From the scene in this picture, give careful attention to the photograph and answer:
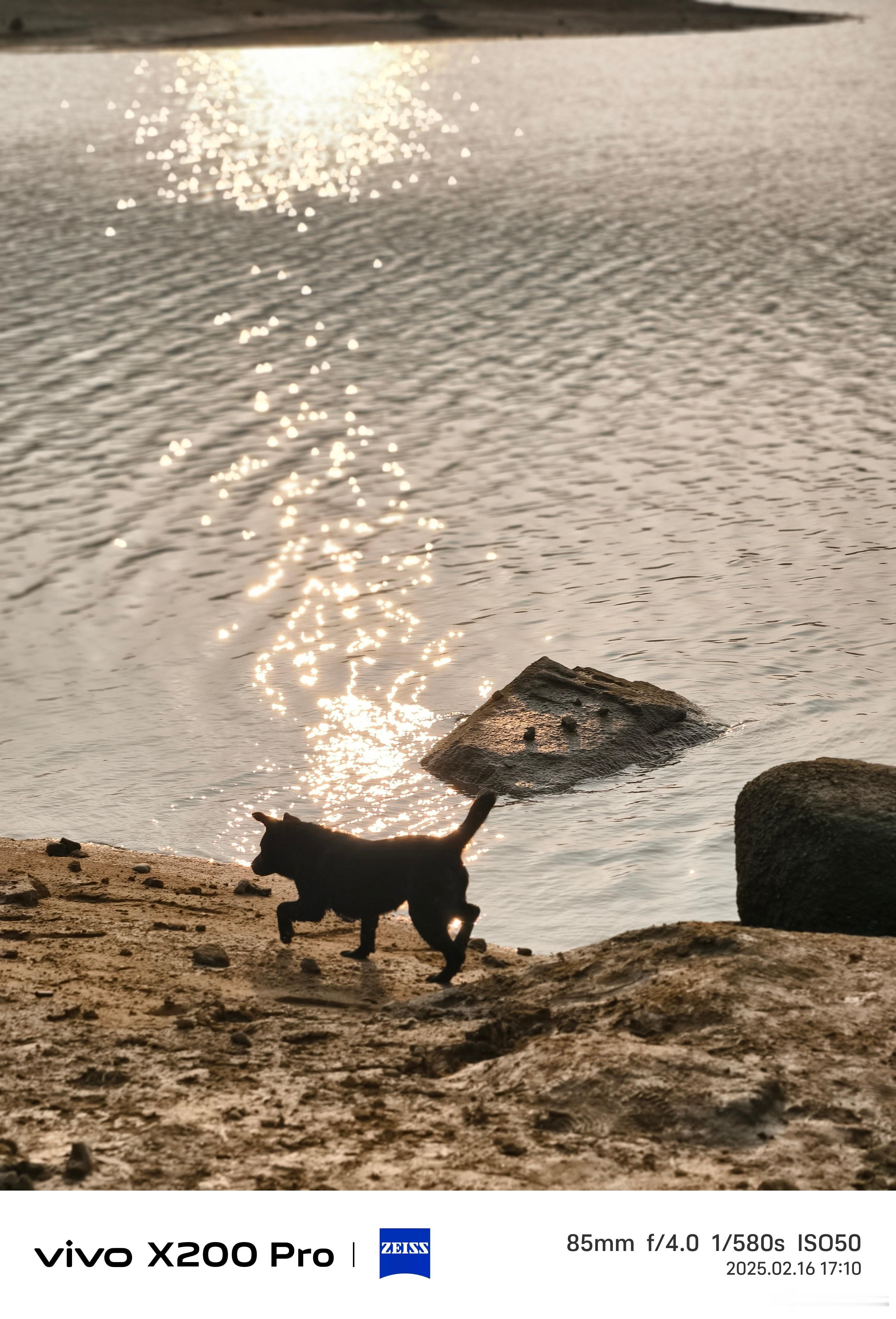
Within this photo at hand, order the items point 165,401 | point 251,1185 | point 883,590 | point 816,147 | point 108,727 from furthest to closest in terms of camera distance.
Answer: point 816,147 < point 165,401 < point 883,590 < point 108,727 < point 251,1185

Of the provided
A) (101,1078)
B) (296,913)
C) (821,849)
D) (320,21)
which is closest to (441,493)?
(296,913)

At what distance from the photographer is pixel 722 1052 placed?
6949 mm

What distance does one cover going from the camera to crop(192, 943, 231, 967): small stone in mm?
8773

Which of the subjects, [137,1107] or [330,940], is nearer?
[137,1107]

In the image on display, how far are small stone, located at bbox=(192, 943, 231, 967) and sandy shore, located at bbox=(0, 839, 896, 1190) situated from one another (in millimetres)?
46

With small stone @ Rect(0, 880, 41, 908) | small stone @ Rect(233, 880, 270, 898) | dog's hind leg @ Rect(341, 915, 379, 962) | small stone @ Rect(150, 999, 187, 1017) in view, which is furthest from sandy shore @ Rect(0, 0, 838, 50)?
small stone @ Rect(150, 999, 187, 1017)

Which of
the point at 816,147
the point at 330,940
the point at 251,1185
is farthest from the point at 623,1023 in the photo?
the point at 816,147

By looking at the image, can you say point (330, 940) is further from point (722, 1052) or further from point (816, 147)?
point (816, 147)

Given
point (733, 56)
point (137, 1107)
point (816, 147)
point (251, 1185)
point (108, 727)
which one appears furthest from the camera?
point (733, 56)

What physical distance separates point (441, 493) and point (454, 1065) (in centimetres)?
1317

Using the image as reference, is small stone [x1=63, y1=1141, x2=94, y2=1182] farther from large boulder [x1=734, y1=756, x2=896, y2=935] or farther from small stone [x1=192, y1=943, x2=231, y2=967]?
large boulder [x1=734, y1=756, x2=896, y2=935]

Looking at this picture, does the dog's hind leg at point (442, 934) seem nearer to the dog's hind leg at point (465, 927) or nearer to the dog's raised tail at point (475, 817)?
the dog's hind leg at point (465, 927)

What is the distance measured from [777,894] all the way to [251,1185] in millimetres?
4300
